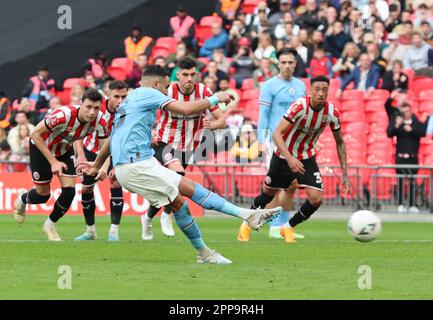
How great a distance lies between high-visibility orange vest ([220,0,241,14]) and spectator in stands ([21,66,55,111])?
4591 mm

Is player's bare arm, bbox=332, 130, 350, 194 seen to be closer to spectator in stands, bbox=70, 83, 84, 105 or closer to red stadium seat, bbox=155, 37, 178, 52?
spectator in stands, bbox=70, 83, 84, 105

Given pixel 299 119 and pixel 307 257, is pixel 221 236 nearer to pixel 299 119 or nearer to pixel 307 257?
pixel 299 119

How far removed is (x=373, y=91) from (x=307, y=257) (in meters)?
12.5

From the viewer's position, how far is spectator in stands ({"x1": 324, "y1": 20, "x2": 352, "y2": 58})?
2833 centimetres

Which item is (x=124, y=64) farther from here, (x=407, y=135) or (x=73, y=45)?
(x=407, y=135)

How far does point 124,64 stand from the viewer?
3098 cm

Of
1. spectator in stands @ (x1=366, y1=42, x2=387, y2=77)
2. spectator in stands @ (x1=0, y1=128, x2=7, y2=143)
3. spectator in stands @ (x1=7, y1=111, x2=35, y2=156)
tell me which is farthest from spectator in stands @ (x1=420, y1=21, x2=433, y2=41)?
spectator in stands @ (x1=0, y1=128, x2=7, y2=143)

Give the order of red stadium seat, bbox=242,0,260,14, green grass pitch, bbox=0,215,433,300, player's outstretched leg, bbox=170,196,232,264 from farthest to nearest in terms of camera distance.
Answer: red stadium seat, bbox=242,0,260,14, player's outstretched leg, bbox=170,196,232,264, green grass pitch, bbox=0,215,433,300

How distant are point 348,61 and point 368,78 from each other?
2.61 ft

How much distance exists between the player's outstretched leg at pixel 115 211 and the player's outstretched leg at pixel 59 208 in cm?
74

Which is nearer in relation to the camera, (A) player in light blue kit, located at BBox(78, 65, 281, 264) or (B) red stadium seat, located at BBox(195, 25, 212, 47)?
(A) player in light blue kit, located at BBox(78, 65, 281, 264)

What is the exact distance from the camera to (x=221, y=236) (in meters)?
19.1

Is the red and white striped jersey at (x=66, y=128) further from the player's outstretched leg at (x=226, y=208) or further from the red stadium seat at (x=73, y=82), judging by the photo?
the red stadium seat at (x=73, y=82)

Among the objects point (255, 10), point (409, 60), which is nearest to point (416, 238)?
point (409, 60)
